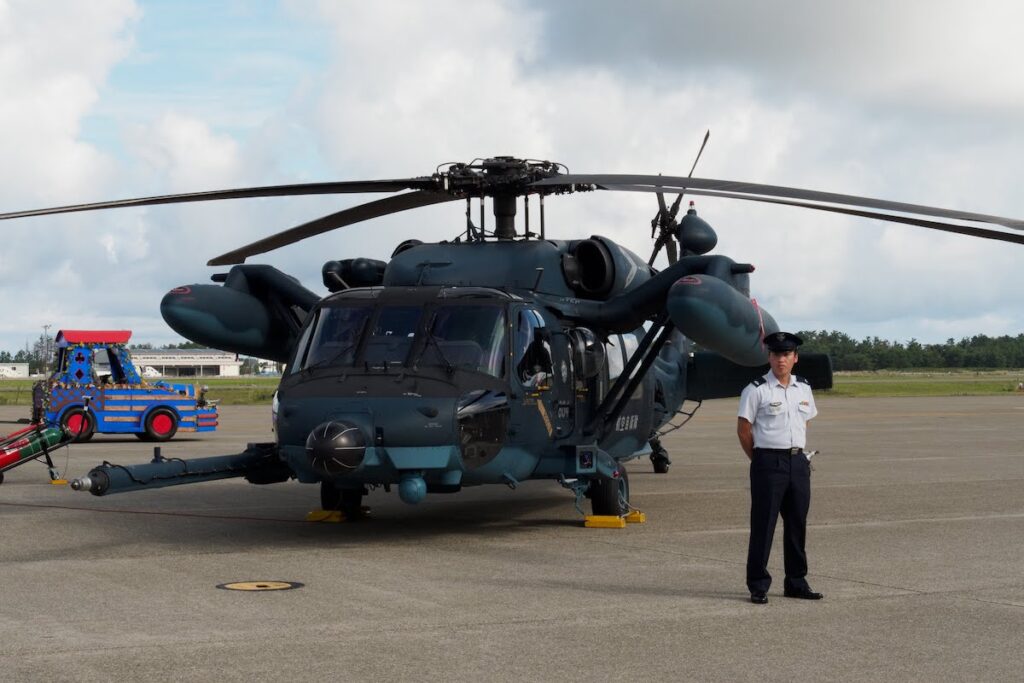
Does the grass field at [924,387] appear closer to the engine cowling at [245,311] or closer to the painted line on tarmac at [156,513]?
the painted line on tarmac at [156,513]

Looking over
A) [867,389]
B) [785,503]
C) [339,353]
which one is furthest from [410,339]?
[867,389]

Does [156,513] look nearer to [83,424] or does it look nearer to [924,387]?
[83,424]

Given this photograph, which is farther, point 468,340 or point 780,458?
point 468,340

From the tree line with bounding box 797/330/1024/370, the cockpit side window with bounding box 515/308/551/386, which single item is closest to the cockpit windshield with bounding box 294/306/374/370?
the cockpit side window with bounding box 515/308/551/386

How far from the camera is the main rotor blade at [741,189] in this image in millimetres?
11053

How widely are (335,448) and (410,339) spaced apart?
161cm

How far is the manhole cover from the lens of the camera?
9648mm

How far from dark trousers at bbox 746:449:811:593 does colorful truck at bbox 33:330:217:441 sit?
2134cm

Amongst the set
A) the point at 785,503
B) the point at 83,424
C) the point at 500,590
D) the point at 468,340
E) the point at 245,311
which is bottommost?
the point at 500,590

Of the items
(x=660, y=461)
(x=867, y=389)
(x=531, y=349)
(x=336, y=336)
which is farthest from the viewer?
(x=867, y=389)

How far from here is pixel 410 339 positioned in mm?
12078

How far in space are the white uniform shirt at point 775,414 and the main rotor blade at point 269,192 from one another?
5314mm

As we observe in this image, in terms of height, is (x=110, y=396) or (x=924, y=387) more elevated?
(x=110, y=396)

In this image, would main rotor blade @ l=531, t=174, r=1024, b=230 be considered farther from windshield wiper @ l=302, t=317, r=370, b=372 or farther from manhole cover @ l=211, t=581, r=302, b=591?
manhole cover @ l=211, t=581, r=302, b=591
